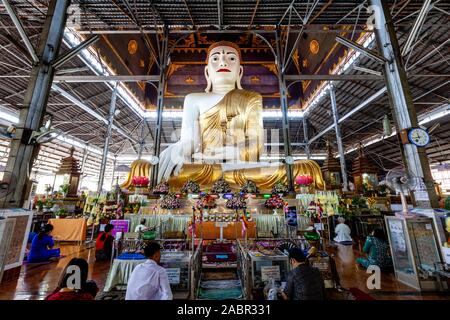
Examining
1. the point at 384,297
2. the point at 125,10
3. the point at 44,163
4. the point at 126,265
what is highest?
the point at 125,10

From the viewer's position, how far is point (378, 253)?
352cm

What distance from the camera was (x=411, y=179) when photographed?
3.58m

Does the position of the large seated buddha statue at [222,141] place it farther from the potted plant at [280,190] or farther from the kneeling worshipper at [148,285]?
the kneeling worshipper at [148,285]

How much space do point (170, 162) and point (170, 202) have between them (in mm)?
1402

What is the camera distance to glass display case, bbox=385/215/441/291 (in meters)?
2.77

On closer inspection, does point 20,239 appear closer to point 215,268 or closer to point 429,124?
point 215,268

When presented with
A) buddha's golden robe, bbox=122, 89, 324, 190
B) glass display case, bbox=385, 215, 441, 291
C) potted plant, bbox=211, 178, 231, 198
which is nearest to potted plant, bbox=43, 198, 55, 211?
buddha's golden robe, bbox=122, 89, 324, 190

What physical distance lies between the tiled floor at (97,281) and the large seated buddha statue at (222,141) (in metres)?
2.41

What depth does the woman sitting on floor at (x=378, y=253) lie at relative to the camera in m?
3.47

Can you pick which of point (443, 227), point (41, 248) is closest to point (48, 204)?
point (41, 248)

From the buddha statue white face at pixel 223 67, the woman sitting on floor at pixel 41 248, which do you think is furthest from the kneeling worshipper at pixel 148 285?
the buddha statue white face at pixel 223 67
